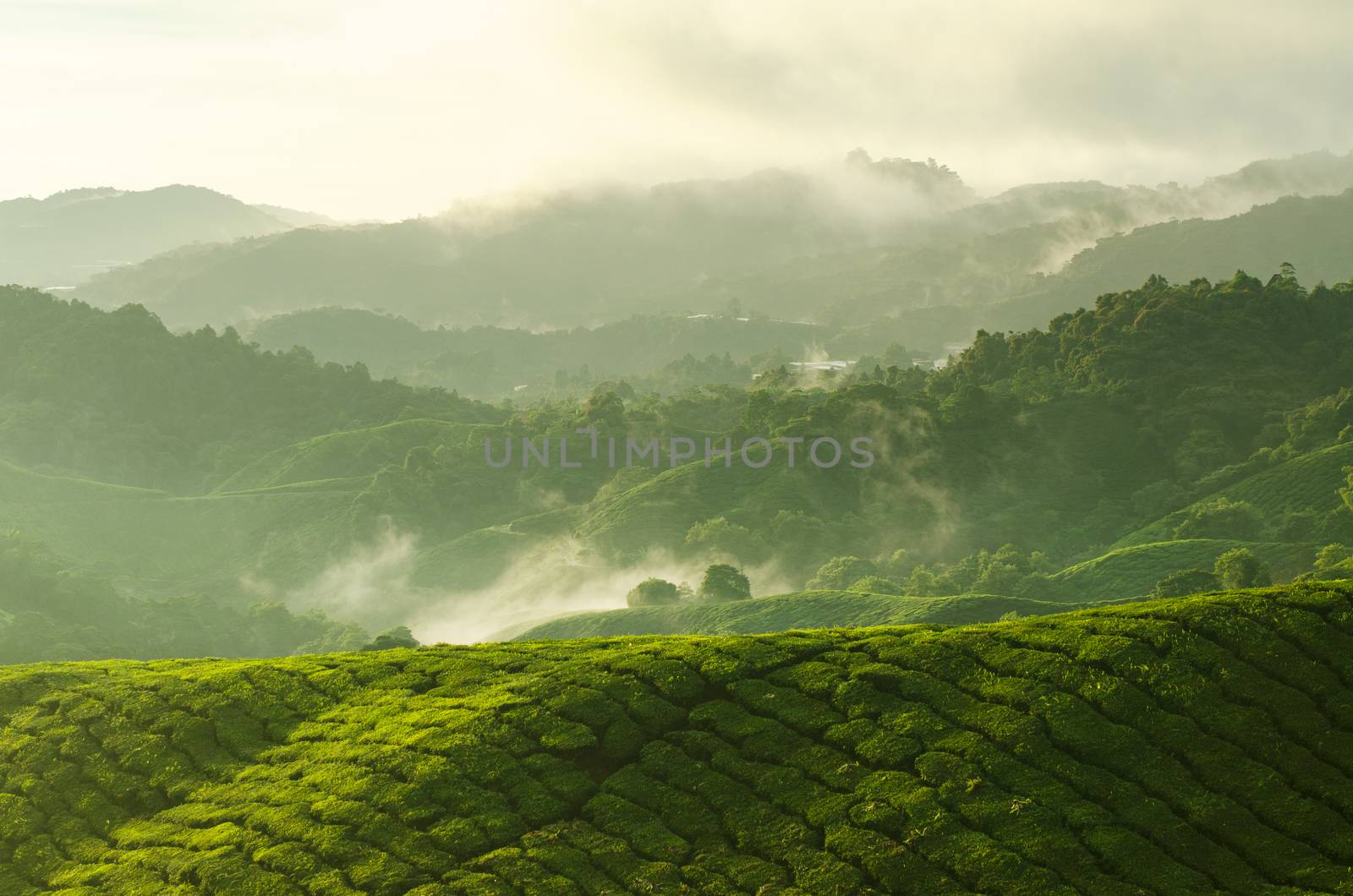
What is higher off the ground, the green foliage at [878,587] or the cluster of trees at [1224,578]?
the cluster of trees at [1224,578]

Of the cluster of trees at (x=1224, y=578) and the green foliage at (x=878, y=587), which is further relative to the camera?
the green foliage at (x=878, y=587)

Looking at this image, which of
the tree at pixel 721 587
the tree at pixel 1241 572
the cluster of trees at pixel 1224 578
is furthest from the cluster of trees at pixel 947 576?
the tree at pixel 1241 572

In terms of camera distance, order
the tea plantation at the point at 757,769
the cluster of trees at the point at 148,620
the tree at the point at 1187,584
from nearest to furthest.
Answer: the tea plantation at the point at 757,769 → the tree at the point at 1187,584 → the cluster of trees at the point at 148,620

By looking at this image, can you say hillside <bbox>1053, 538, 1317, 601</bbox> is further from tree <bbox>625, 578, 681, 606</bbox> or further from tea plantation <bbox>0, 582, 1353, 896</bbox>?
tea plantation <bbox>0, 582, 1353, 896</bbox>

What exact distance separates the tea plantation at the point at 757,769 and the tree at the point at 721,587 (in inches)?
1596

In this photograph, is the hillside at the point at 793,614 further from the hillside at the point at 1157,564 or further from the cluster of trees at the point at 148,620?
the cluster of trees at the point at 148,620

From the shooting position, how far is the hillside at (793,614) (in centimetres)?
5019

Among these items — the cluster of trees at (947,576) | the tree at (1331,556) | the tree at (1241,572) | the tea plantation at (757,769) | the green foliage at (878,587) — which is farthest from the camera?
the green foliage at (878,587)

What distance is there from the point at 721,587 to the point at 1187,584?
1008 inches

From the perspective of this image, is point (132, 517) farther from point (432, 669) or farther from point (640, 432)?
point (432, 669)

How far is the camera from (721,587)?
221 feet

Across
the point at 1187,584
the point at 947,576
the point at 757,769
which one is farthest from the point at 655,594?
the point at 757,769

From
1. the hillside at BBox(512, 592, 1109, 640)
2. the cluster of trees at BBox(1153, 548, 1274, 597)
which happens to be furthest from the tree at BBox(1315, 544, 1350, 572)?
the hillside at BBox(512, 592, 1109, 640)

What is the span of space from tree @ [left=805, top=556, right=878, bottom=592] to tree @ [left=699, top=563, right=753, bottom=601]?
6.26m
